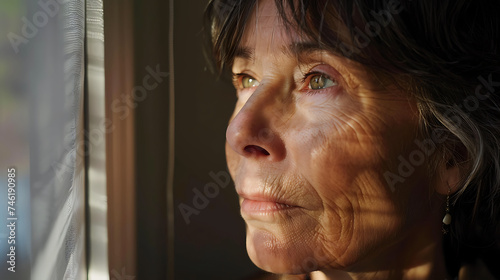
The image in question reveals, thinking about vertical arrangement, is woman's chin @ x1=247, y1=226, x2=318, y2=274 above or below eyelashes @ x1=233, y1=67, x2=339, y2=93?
below

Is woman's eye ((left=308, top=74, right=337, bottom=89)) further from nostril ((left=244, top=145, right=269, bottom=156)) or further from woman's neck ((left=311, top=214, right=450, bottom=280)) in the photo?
woman's neck ((left=311, top=214, right=450, bottom=280))

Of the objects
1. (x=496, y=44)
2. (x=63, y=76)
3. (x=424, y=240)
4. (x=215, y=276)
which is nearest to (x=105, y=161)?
(x=63, y=76)

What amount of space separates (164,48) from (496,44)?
90cm

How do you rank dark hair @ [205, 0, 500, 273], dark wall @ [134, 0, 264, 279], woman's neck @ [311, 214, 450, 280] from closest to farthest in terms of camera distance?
dark hair @ [205, 0, 500, 273] → woman's neck @ [311, 214, 450, 280] → dark wall @ [134, 0, 264, 279]

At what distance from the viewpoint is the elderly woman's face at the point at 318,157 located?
0.86 metres

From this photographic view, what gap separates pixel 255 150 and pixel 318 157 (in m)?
0.12

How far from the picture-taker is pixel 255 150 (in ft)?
2.95

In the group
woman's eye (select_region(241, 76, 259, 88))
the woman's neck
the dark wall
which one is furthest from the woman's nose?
the dark wall

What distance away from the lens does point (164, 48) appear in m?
1.46

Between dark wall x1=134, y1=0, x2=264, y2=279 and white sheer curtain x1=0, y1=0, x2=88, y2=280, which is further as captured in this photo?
dark wall x1=134, y1=0, x2=264, y2=279

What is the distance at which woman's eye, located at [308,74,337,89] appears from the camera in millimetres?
892

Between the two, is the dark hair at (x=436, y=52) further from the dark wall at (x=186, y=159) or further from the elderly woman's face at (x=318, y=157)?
the dark wall at (x=186, y=159)

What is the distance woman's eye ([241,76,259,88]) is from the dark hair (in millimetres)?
157

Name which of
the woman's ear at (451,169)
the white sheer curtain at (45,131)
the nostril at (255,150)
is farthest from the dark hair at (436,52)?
the white sheer curtain at (45,131)
